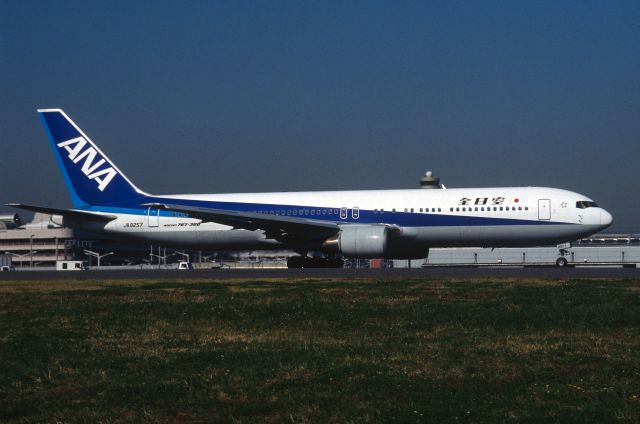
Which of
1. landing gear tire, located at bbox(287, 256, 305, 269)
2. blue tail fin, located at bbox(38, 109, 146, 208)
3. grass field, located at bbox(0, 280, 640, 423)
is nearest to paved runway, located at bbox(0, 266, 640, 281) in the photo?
landing gear tire, located at bbox(287, 256, 305, 269)

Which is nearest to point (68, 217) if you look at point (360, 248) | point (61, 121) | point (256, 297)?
point (61, 121)

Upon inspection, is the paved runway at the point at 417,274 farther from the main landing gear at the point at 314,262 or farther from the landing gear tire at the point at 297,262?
the landing gear tire at the point at 297,262

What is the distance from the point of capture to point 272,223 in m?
37.4

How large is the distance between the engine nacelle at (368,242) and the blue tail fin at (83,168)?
12017mm

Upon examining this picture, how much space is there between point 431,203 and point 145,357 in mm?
28215

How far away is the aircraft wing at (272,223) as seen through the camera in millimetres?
37000

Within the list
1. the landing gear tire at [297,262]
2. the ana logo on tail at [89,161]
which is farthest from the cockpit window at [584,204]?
the ana logo on tail at [89,161]

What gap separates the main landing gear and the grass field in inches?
900

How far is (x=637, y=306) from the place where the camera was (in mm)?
15570

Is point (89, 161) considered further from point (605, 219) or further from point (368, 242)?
point (605, 219)

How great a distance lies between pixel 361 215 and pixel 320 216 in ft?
6.77

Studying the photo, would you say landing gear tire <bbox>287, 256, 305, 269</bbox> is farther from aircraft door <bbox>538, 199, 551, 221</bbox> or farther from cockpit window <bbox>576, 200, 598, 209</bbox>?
cockpit window <bbox>576, 200, 598, 209</bbox>

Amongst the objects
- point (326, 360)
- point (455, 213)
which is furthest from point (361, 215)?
point (326, 360)

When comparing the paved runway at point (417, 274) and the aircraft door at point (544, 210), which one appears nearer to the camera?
the paved runway at point (417, 274)
